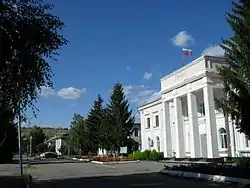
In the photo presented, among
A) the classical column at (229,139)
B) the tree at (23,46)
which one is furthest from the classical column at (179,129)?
the tree at (23,46)

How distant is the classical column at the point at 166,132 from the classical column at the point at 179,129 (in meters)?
3.16

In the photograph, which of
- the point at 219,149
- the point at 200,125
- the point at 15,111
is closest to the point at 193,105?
the point at 200,125

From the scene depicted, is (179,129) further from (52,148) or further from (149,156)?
(52,148)

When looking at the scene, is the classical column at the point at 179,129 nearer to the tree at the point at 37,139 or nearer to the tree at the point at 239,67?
the tree at the point at 239,67

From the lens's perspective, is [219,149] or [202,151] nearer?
[219,149]

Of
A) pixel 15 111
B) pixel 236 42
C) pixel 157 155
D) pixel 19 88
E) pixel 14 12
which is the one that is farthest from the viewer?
pixel 157 155

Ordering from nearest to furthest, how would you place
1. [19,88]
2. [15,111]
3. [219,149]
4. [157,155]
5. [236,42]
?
[19,88] < [15,111] < [236,42] < [219,149] < [157,155]

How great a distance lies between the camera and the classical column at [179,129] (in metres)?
53.5

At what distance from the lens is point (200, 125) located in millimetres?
50875

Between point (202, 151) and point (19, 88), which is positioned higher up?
point (19, 88)

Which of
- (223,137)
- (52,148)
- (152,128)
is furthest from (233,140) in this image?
(52,148)

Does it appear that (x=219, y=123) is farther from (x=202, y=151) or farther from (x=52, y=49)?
(x=52, y=49)

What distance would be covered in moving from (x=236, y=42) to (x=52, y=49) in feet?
34.6

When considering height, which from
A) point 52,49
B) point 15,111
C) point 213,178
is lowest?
point 213,178
